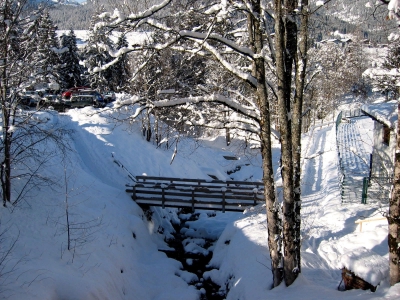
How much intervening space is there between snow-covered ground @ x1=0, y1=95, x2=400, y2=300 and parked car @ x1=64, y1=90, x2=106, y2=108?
9.69 m

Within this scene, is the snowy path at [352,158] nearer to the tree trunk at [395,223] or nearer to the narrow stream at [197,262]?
the tree trunk at [395,223]

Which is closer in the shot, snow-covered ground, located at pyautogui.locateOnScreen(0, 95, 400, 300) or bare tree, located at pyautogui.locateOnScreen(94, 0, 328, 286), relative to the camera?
bare tree, located at pyautogui.locateOnScreen(94, 0, 328, 286)

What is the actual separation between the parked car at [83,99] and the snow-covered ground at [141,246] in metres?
9.69

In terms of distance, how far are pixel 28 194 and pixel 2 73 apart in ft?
14.4

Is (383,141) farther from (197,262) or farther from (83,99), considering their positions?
(83,99)

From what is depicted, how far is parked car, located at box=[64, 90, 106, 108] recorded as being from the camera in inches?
1110

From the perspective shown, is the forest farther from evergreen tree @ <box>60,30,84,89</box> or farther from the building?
evergreen tree @ <box>60,30,84,89</box>

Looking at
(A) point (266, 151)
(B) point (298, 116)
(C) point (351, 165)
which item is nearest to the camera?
(A) point (266, 151)

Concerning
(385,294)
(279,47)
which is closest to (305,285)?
(385,294)

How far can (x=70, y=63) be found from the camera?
3788 centimetres

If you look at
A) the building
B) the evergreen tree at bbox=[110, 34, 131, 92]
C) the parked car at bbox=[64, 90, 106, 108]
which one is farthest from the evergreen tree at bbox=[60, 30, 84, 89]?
the building

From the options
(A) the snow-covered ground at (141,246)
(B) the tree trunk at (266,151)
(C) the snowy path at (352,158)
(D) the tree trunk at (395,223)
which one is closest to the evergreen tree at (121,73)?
(A) the snow-covered ground at (141,246)

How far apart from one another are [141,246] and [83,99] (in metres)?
18.0

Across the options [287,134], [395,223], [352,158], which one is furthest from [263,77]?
[352,158]
